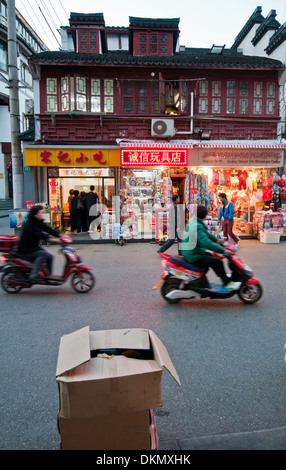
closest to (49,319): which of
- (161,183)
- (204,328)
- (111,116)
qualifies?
(204,328)

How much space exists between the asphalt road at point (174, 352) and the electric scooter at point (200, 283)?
0.20m

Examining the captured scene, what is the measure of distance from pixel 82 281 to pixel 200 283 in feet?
7.77

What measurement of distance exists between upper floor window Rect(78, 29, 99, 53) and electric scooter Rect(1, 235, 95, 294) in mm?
12428

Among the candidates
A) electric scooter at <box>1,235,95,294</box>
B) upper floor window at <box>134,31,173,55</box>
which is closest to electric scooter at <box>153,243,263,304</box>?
electric scooter at <box>1,235,95,294</box>

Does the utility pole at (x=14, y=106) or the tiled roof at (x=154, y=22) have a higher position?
the tiled roof at (x=154, y=22)

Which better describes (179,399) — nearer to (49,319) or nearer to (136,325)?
(136,325)

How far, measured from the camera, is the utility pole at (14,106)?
11844 millimetres

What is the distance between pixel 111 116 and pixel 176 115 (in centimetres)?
274

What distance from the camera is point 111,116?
14617 millimetres

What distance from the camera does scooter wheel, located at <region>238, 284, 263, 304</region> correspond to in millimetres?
6066

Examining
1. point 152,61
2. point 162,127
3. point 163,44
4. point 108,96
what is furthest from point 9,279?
point 163,44

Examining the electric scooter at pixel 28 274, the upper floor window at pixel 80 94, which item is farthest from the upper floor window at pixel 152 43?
the electric scooter at pixel 28 274

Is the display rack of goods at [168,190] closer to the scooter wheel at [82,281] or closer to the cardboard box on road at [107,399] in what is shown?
the scooter wheel at [82,281]

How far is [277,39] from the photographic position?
15820mm
